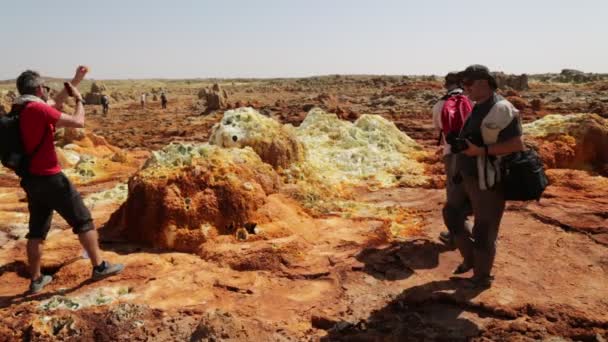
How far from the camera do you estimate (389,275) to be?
452 cm

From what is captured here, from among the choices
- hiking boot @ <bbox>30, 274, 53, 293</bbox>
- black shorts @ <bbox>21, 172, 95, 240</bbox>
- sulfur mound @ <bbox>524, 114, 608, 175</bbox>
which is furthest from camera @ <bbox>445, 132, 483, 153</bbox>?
sulfur mound @ <bbox>524, 114, 608, 175</bbox>

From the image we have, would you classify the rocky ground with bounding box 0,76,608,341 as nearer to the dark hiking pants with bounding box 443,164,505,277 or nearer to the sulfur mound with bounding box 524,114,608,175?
the dark hiking pants with bounding box 443,164,505,277

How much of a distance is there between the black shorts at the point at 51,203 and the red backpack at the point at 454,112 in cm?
329

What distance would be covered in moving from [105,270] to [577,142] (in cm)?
836

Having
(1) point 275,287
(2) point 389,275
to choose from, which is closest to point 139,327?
(1) point 275,287

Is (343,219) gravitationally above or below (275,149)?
below

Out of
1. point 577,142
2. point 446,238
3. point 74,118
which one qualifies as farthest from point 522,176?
point 577,142

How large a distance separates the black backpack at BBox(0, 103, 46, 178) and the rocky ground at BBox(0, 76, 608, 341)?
112 cm

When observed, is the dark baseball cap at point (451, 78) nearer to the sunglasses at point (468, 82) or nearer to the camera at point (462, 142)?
the sunglasses at point (468, 82)

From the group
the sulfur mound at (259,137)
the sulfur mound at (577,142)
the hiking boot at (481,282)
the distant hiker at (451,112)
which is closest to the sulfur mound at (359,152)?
the sulfur mound at (259,137)

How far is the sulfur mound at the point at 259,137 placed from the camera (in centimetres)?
751

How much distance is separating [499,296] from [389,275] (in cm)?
96

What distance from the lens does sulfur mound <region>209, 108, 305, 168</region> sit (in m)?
7.51

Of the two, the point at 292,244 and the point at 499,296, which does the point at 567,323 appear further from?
the point at 292,244
